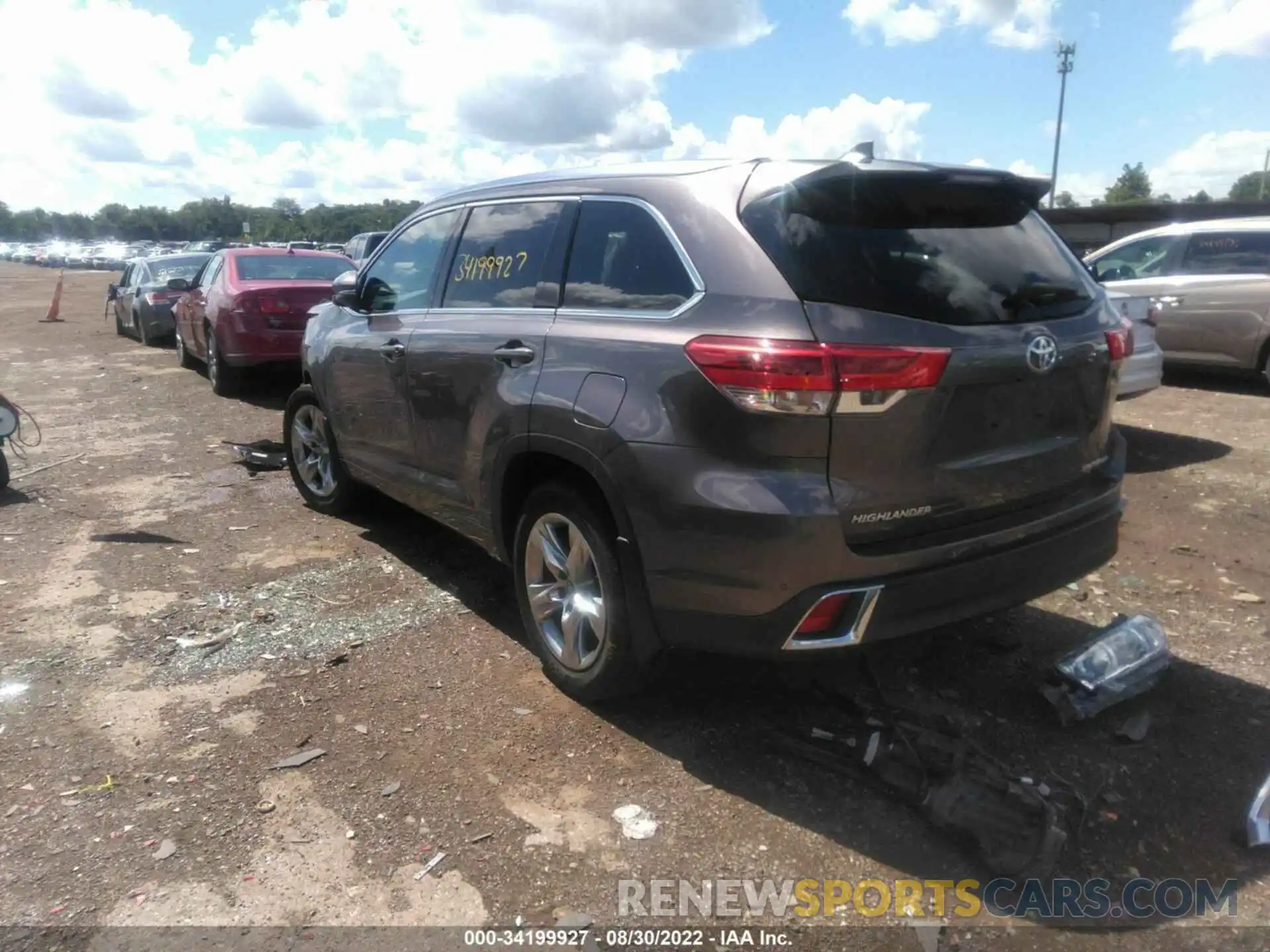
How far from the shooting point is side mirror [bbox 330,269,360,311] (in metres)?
5.38

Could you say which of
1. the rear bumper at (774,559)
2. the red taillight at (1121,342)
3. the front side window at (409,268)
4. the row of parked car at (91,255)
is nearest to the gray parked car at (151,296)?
the front side window at (409,268)

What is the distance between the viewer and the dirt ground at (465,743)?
9.25ft

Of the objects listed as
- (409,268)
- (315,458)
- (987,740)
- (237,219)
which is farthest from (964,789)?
(237,219)

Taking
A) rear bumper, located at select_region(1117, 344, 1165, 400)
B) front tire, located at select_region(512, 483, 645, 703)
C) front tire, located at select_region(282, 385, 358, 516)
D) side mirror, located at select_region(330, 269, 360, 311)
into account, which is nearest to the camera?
front tire, located at select_region(512, 483, 645, 703)

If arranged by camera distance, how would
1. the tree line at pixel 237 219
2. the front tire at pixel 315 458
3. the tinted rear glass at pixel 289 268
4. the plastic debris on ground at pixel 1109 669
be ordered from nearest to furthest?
the plastic debris on ground at pixel 1109 669 → the front tire at pixel 315 458 → the tinted rear glass at pixel 289 268 → the tree line at pixel 237 219

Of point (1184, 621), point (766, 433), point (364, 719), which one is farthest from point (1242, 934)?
point (364, 719)

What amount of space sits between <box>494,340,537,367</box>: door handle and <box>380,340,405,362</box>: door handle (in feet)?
3.14

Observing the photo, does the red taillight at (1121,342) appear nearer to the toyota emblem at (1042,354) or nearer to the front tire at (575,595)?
the toyota emblem at (1042,354)

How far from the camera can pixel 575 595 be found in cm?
367

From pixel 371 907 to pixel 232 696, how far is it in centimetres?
149

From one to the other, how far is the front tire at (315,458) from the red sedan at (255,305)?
427 cm

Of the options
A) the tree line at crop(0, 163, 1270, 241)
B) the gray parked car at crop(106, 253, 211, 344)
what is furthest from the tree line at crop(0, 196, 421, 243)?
the gray parked car at crop(106, 253, 211, 344)

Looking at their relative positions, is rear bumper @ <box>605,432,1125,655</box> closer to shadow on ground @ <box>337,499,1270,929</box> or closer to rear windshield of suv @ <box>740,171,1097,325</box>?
shadow on ground @ <box>337,499,1270,929</box>
